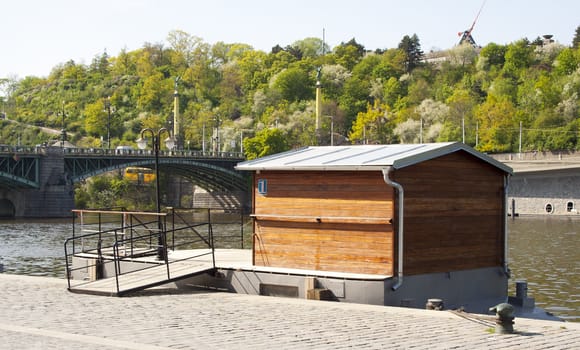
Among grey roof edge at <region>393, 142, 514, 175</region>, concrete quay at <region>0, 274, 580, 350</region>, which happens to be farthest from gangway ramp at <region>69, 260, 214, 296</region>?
grey roof edge at <region>393, 142, 514, 175</region>

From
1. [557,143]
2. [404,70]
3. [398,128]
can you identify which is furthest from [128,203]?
[404,70]

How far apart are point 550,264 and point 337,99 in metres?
123

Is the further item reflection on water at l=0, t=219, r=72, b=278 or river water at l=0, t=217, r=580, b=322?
reflection on water at l=0, t=219, r=72, b=278

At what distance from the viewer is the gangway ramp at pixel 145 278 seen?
20.6 metres

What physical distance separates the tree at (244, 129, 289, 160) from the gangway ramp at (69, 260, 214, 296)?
92.0 m

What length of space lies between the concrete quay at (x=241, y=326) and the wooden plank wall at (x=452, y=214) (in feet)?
9.66

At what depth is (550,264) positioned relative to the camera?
42.1 meters

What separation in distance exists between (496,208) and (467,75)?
127746 mm

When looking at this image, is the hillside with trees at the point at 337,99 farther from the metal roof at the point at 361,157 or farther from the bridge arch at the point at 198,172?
the metal roof at the point at 361,157

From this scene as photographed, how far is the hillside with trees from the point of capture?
390 feet

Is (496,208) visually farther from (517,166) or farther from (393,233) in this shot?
(517,166)

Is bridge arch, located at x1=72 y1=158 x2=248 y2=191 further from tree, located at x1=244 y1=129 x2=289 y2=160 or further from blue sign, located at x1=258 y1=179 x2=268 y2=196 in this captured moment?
blue sign, located at x1=258 y1=179 x2=268 y2=196

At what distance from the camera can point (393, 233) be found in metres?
19.9

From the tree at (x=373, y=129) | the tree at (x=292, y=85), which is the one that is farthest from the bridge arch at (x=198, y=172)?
the tree at (x=292, y=85)
